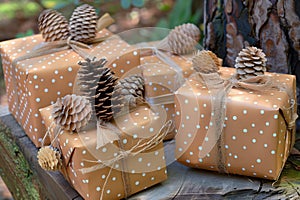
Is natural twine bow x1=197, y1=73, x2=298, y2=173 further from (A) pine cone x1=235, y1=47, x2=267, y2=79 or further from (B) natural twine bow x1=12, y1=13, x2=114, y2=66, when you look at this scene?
(B) natural twine bow x1=12, y1=13, x2=114, y2=66

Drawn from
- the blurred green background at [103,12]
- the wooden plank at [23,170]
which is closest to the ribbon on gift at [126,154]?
the wooden plank at [23,170]

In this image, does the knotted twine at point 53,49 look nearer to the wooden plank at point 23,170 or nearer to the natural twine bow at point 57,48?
the natural twine bow at point 57,48

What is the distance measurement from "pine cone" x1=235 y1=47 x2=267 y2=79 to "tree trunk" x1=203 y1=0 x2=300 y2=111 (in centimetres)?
16

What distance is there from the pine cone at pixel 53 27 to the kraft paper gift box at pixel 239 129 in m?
0.34

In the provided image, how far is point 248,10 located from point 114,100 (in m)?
0.41

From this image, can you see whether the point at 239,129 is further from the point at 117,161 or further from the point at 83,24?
the point at 83,24

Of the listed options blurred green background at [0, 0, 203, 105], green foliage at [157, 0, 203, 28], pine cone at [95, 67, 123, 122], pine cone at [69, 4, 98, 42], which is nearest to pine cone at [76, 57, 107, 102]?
pine cone at [95, 67, 123, 122]

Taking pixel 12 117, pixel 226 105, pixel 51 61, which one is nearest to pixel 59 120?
pixel 51 61

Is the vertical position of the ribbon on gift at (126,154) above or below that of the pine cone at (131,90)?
below

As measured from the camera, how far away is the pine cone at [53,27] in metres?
1.26

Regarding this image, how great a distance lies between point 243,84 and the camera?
105 centimetres

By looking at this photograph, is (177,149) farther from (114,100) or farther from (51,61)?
(51,61)

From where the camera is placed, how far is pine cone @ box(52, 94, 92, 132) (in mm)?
993

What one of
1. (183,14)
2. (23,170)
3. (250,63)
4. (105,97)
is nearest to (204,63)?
(250,63)
